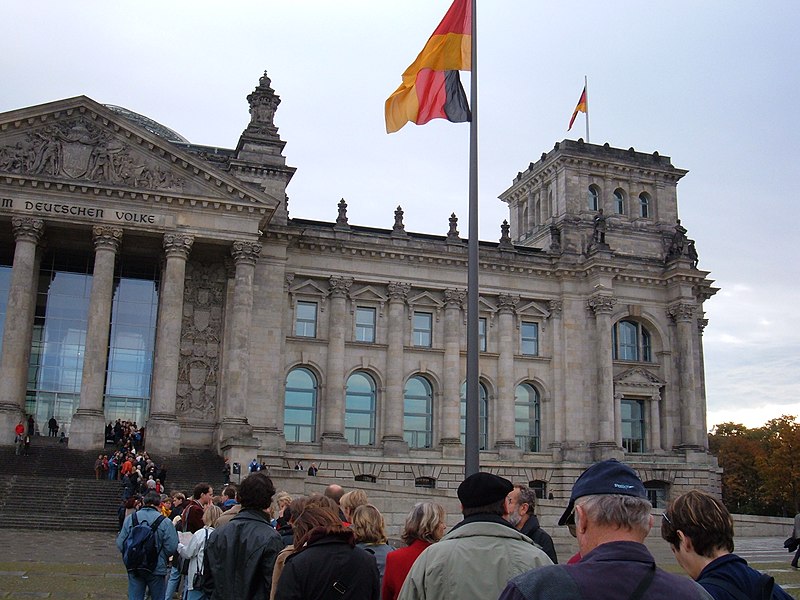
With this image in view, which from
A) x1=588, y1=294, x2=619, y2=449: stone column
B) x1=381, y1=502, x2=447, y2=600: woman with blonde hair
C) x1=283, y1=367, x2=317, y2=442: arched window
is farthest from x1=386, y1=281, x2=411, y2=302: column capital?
x1=381, y1=502, x2=447, y2=600: woman with blonde hair

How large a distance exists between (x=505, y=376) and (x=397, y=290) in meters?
8.42

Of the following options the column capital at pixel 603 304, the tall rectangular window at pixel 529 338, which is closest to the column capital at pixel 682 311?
the column capital at pixel 603 304

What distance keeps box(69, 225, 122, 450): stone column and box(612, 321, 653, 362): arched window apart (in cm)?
3105

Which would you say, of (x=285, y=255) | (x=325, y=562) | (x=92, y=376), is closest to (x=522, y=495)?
(x=325, y=562)

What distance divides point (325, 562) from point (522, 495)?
342cm

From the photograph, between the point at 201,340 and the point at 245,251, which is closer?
the point at 245,251

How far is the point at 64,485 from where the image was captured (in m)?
36.2

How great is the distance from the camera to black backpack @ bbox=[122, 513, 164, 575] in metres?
13.0

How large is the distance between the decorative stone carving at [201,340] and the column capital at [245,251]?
3.91m

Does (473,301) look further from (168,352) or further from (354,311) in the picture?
(354,311)

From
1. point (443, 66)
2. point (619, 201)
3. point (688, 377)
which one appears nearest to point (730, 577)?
point (443, 66)

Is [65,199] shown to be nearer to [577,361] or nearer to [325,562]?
[577,361]

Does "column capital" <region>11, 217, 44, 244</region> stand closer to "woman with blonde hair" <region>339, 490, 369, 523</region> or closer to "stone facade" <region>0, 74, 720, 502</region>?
"stone facade" <region>0, 74, 720, 502</region>

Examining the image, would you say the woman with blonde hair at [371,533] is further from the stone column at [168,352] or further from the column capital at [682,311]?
the column capital at [682,311]
